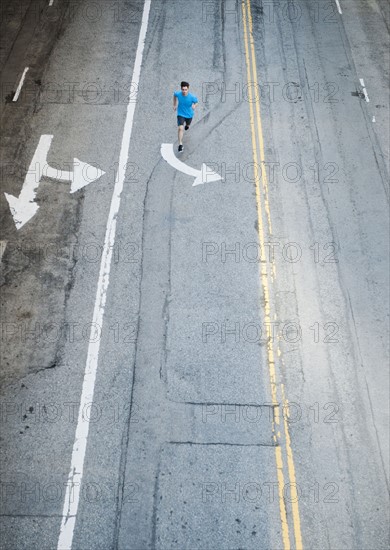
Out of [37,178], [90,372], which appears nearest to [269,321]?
[90,372]

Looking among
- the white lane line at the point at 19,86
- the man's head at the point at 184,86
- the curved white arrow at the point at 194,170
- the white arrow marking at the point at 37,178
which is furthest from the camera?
the white lane line at the point at 19,86

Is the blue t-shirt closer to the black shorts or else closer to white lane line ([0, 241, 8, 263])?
the black shorts

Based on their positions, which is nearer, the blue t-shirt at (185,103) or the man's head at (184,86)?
the man's head at (184,86)

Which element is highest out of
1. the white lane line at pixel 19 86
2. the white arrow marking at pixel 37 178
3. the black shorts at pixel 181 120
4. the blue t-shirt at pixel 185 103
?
the white lane line at pixel 19 86

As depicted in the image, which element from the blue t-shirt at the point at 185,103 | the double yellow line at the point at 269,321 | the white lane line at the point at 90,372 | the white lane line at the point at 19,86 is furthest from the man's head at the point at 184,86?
the white lane line at the point at 19,86

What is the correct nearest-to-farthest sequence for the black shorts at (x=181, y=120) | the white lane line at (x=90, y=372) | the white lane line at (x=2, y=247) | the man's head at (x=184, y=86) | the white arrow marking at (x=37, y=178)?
1. the white lane line at (x=90, y=372)
2. the white lane line at (x=2, y=247)
3. the man's head at (x=184, y=86)
4. the white arrow marking at (x=37, y=178)
5. the black shorts at (x=181, y=120)

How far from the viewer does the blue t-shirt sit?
12.1 meters

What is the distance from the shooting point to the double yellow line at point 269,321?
805 centimetres

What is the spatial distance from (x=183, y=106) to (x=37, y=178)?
12.9 ft

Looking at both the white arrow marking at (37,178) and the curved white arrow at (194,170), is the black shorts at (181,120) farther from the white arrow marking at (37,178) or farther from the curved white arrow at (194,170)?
the white arrow marking at (37,178)

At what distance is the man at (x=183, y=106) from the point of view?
12.1 metres

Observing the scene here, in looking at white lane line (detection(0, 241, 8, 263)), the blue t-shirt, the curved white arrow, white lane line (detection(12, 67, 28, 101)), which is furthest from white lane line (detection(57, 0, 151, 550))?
white lane line (detection(12, 67, 28, 101))

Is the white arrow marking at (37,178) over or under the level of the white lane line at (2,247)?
over

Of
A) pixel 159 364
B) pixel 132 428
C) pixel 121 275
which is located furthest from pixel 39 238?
pixel 132 428
